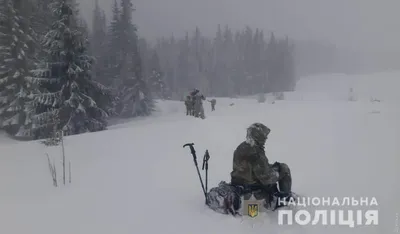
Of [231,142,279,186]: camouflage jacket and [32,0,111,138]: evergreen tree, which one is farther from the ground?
[32,0,111,138]: evergreen tree

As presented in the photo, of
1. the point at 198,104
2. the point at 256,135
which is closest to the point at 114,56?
the point at 198,104

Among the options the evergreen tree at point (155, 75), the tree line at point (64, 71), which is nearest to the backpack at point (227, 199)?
the tree line at point (64, 71)

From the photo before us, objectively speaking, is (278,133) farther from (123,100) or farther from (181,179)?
(123,100)

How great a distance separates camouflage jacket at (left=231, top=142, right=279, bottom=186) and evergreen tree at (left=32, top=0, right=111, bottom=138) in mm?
14560

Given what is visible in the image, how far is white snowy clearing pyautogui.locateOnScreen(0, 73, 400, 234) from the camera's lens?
4723mm

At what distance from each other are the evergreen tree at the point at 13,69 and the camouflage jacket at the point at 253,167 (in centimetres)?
1962

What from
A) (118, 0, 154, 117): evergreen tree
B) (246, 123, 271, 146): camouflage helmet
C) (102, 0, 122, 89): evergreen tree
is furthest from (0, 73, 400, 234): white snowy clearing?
(102, 0, 122, 89): evergreen tree

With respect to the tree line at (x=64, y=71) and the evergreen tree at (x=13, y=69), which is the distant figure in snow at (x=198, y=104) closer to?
the tree line at (x=64, y=71)

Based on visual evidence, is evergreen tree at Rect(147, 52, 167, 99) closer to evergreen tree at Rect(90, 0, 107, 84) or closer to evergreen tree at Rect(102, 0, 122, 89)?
evergreen tree at Rect(90, 0, 107, 84)

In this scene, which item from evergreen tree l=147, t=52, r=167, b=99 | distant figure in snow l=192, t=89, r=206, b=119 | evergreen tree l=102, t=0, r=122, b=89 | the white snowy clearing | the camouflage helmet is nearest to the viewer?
the white snowy clearing

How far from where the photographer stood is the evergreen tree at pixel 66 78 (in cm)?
1752

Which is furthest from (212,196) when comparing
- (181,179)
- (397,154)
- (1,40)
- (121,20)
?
(121,20)

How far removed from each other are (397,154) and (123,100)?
29.1 metres

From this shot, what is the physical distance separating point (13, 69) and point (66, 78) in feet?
19.5
